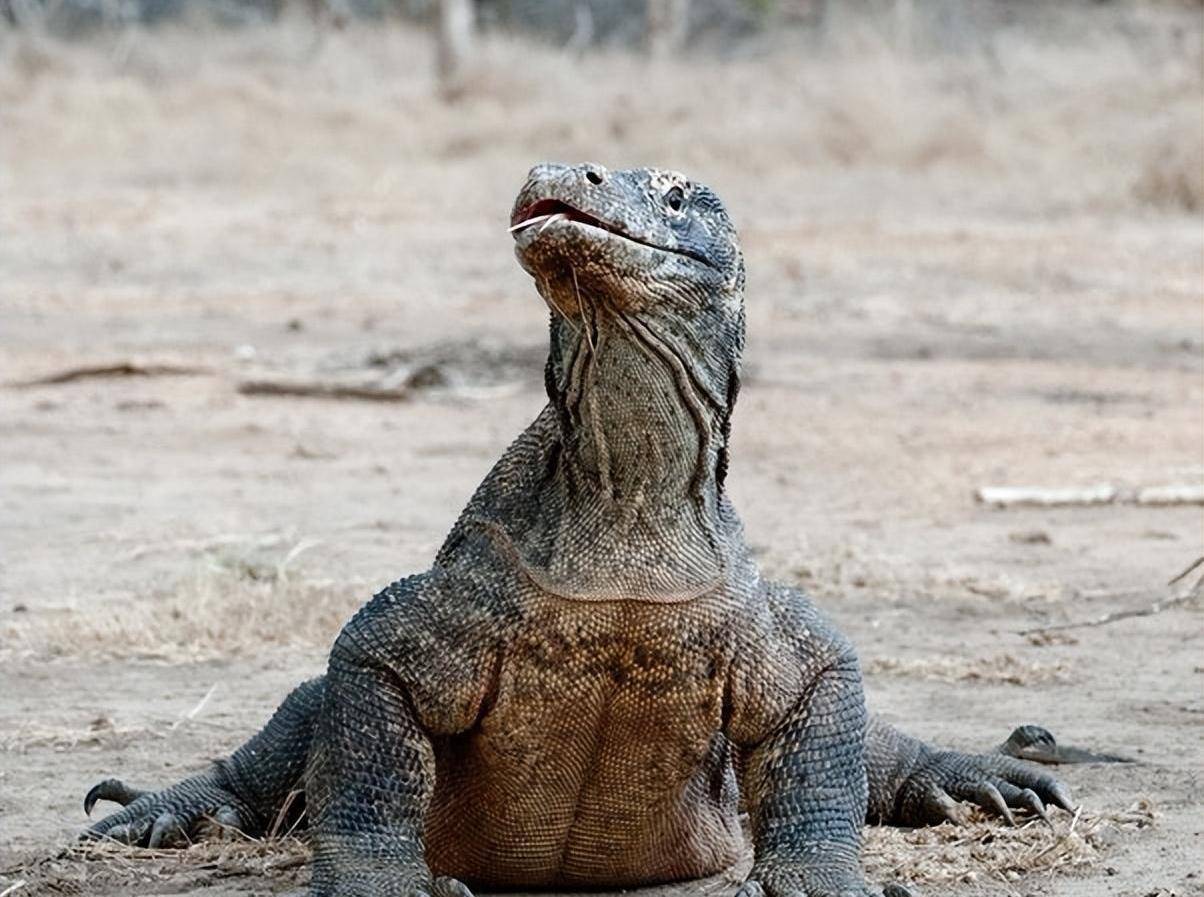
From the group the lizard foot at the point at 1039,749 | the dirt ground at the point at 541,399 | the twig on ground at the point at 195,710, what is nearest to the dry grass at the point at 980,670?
the dirt ground at the point at 541,399

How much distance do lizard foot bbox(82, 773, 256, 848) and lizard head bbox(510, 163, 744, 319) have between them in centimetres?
151

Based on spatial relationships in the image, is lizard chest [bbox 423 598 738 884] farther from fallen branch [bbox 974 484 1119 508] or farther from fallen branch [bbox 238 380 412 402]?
fallen branch [bbox 238 380 412 402]

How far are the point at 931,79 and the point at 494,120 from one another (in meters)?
4.68

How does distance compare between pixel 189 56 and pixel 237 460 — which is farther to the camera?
pixel 189 56

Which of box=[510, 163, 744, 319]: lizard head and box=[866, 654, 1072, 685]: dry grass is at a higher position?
box=[510, 163, 744, 319]: lizard head

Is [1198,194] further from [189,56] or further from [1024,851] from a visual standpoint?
[189,56]

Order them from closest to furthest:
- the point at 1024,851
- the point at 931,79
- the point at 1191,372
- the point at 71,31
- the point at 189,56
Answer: the point at 1024,851 → the point at 1191,372 → the point at 931,79 → the point at 189,56 → the point at 71,31

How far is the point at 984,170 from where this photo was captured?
20953 mm

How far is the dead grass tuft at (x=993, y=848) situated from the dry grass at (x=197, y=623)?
2390mm

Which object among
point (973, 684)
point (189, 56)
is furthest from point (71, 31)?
point (973, 684)

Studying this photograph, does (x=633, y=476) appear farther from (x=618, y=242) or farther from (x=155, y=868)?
(x=155, y=868)

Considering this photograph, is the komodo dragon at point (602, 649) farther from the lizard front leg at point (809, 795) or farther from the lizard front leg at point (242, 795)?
the lizard front leg at point (242, 795)

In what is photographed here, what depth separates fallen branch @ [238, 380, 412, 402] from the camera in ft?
37.7

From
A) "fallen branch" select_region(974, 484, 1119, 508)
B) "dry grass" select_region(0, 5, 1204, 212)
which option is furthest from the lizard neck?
"dry grass" select_region(0, 5, 1204, 212)
